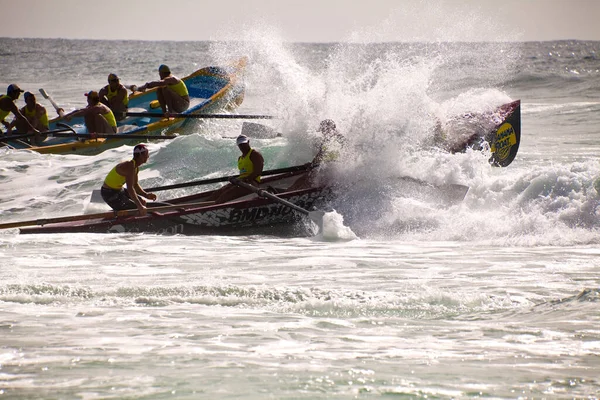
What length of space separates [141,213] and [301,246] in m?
1.97

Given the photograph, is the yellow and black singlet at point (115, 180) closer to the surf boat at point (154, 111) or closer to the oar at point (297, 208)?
the oar at point (297, 208)

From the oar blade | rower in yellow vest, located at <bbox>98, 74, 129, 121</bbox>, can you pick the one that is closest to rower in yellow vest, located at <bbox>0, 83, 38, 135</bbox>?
rower in yellow vest, located at <bbox>98, 74, 129, 121</bbox>

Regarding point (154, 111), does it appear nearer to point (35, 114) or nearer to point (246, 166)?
point (35, 114)

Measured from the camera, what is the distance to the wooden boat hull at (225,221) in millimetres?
9203

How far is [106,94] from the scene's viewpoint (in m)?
15.3

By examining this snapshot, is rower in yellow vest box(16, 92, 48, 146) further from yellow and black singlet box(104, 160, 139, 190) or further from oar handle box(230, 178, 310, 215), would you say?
oar handle box(230, 178, 310, 215)

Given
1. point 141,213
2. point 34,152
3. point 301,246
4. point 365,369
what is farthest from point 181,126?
point 365,369

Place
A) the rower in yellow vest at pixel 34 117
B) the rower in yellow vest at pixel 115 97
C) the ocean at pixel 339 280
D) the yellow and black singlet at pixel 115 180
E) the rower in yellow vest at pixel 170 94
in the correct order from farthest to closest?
the rower in yellow vest at pixel 170 94
the rower in yellow vest at pixel 115 97
the rower in yellow vest at pixel 34 117
the yellow and black singlet at pixel 115 180
the ocean at pixel 339 280

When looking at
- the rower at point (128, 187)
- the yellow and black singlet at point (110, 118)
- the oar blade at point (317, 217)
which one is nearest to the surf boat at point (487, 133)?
the oar blade at point (317, 217)

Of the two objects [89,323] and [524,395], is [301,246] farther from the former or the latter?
[524,395]

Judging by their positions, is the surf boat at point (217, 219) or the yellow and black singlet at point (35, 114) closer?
the surf boat at point (217, 219)

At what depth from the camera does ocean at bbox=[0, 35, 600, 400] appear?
181 inches

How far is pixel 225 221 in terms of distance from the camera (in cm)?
948

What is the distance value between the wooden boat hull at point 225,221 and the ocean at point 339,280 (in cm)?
19
